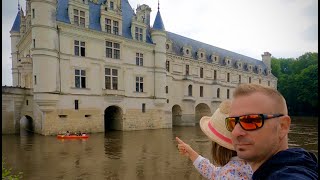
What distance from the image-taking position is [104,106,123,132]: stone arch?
25.3 meters

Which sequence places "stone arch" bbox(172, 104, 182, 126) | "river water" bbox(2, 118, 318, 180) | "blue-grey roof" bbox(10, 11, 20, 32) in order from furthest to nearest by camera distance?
"stone arch" bbox(172, 104, 182, 126) → "blue-grey roof" bbox(10, 11, 20, 32) → "river water" bbox(2, 118, 318, 180)

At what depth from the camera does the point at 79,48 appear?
22.4 meters

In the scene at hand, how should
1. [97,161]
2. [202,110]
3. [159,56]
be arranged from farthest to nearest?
[202,110] → [159,56] → [97,161]

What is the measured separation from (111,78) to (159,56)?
21.4 ft

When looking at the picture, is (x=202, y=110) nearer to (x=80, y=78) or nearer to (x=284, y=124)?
(x=80, y=78)

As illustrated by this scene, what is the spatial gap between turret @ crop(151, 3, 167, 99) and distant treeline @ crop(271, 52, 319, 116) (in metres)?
30.9

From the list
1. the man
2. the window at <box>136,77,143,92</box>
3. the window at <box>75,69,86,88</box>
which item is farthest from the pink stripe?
the window at <box>136,77,143,92</box>

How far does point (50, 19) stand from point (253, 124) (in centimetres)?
2222

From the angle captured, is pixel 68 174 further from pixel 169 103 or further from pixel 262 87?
pixel 169 103

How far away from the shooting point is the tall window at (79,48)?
72.8 ft

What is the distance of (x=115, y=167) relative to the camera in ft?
35.1

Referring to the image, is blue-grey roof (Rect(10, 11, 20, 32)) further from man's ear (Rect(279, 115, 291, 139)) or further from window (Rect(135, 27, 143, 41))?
man's ear (Rect(279, 115, 291, 139))

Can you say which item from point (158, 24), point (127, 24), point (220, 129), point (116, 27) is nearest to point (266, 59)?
point (158, 24)

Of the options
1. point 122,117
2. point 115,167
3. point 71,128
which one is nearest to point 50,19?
point 71,128
